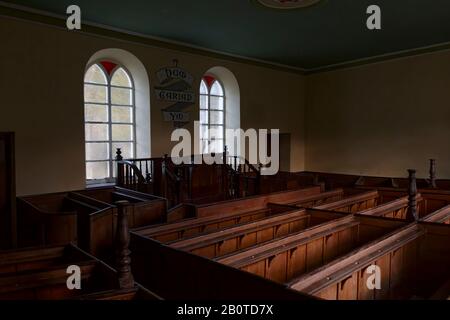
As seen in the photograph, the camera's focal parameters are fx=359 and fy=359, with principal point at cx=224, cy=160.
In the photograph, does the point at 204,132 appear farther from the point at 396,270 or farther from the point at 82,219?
the point at 396,270

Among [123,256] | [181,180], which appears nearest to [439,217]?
[181,180]

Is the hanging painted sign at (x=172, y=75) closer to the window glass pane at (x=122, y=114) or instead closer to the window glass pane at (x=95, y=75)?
the window glass pane at (x=122, y=114)

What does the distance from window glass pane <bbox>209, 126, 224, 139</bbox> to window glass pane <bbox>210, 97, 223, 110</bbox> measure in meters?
0.48

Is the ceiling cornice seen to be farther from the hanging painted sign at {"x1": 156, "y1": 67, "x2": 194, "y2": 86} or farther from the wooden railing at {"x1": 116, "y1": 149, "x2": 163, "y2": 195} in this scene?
the wooden railing at {"x1": 116, "y1": 149, "x2": 163, "y2": 195}

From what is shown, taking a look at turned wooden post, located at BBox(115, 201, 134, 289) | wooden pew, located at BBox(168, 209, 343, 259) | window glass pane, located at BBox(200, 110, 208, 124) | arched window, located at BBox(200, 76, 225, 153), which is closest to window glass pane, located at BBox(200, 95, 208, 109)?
arched window, located at BBox(200, 76, 225, 153)

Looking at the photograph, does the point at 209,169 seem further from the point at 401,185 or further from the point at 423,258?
the point at 401,185

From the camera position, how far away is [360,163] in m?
9.17

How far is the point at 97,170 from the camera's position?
6.80m

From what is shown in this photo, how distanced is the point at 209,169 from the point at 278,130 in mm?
3459

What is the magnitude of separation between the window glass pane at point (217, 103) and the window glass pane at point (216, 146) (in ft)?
2.70

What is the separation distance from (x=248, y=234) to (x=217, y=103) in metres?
5.35
